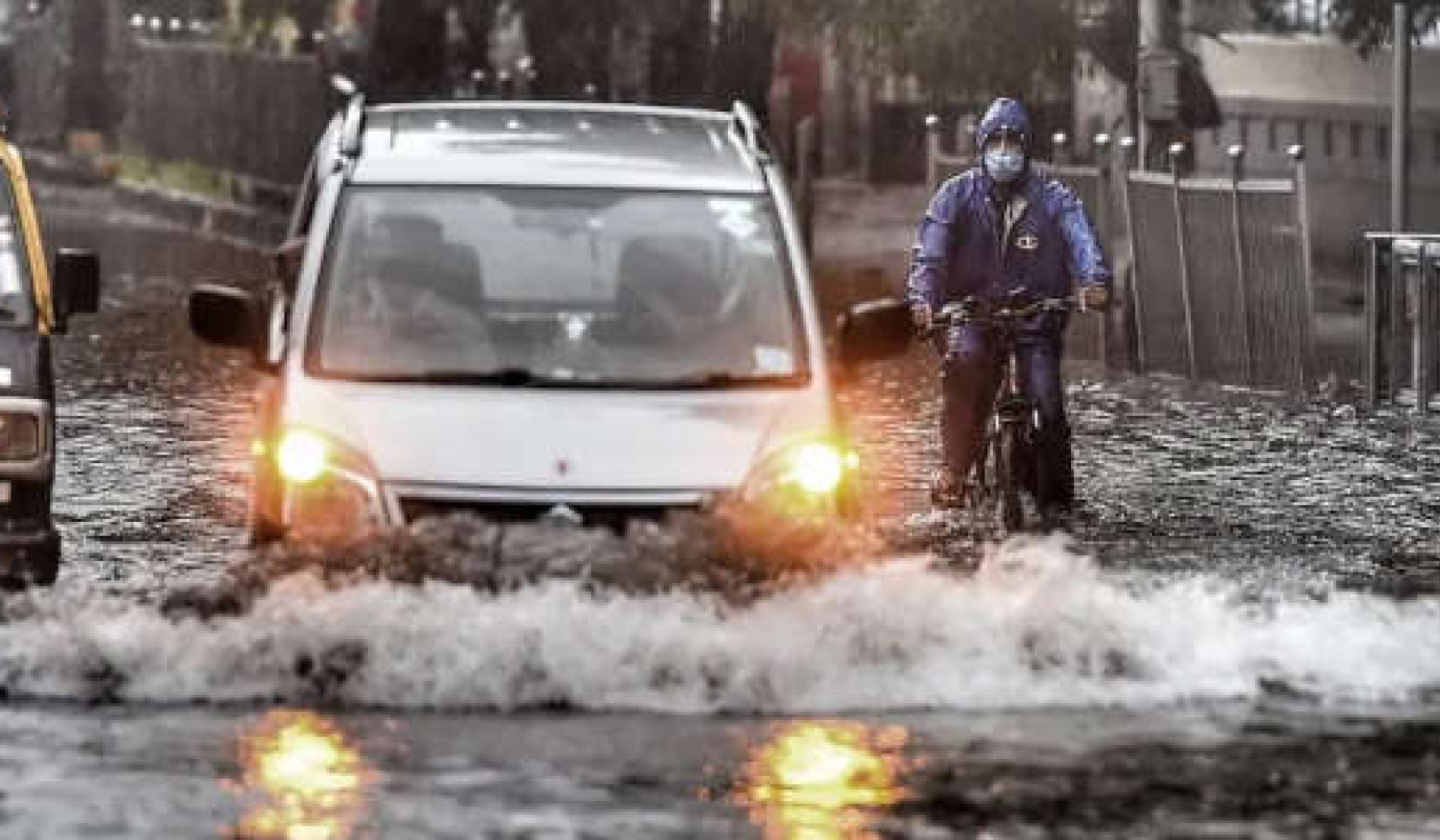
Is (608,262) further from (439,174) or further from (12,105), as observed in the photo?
(12,105)

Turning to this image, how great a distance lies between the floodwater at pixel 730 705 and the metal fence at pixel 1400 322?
25.0 feet

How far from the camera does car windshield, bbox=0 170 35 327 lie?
14.7 meters

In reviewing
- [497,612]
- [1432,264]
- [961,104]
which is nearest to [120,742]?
[497,612]

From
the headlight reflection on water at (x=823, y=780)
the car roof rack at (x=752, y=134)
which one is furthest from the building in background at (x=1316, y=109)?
the headlight reflection on water at (x=823, y=780)

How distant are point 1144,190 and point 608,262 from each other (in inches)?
541

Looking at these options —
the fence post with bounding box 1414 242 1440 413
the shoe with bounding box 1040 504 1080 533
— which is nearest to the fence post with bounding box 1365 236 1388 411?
the fence post with bounding box 1414 242 1440 413

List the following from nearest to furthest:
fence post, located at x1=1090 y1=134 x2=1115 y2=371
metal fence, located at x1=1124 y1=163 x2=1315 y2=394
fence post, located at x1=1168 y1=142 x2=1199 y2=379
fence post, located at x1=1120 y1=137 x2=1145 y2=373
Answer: metal fence, located at x1=1124 y1=163 x2=1315 y2=394, fence post, located at x1=1168 y1=142 x2=1199 y2=379, fence post, located at x1=1120 y1=137 x2=1145 y2=373, fence post, located at x1=1090 y1=134 x2=1115 y2=371

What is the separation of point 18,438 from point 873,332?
2.73 m

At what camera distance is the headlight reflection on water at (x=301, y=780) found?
998 cm

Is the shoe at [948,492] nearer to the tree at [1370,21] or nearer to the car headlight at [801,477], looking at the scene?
the car headlight at [801,477]

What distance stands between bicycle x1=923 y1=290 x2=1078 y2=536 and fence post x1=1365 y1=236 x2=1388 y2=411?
6.59 metres

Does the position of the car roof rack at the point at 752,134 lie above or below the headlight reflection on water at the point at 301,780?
above

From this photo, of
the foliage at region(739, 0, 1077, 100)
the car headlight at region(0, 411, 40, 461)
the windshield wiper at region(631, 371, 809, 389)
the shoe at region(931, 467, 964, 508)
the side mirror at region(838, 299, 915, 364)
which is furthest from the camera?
the foliage at region(739, 0, 1077, 100)

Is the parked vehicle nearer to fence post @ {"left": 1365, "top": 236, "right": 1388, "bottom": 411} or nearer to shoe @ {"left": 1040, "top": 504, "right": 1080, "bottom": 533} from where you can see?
shoe @ {"left": 1040, "top": 504, "right": 1080, "bottom": 533}
